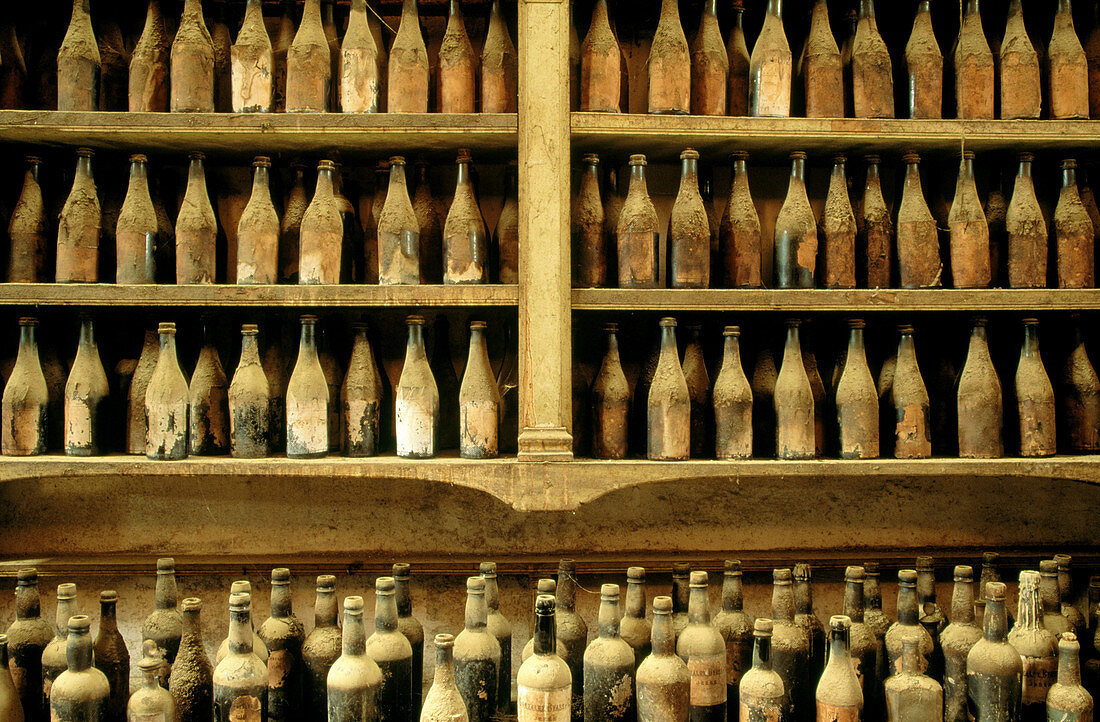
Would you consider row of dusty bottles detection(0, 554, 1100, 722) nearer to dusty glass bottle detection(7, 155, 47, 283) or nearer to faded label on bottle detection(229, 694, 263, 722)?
faded label on bottle detection(229, 694, 263, 722)

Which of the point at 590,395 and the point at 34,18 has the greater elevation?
the point at 34,18

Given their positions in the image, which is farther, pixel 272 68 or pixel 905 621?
pixel 272 68

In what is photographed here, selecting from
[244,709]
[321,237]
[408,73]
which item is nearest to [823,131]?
[408,73]

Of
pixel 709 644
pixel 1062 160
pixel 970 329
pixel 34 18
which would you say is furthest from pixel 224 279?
pixel 1062 160

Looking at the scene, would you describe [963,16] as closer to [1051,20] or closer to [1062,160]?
[1051,20]

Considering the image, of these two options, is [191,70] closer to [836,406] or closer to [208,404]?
[208,404]

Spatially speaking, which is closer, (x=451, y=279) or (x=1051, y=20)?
(x=451, y=279)

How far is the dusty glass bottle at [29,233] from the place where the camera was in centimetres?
194

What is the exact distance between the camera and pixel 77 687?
1.49 m

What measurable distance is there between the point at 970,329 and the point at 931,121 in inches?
21.4

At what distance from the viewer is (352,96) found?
1.91 metres

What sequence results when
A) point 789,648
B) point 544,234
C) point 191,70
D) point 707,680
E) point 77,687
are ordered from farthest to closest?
point 191,70
point 544,234
point 789,648
point 707,680
point 77,687

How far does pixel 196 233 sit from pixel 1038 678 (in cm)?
224

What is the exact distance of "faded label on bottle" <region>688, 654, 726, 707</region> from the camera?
1.59 m
